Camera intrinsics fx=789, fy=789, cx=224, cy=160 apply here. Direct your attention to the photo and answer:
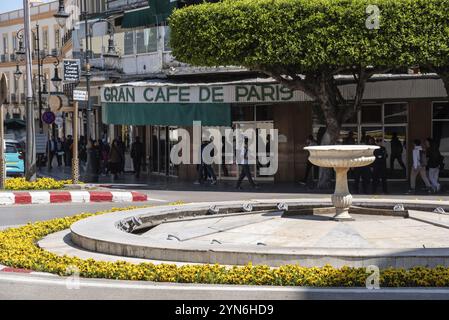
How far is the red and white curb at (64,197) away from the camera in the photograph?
20.7 metres

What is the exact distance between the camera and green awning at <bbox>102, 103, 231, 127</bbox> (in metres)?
28.2

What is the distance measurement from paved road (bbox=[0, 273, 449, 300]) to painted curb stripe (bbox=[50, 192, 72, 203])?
12148 millimetres

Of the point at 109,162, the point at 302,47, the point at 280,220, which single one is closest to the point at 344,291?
the point at 280,220

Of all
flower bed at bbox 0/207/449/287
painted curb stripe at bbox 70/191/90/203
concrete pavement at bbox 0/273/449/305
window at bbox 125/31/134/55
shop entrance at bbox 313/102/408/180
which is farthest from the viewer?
window at bbox 125/31/134/55

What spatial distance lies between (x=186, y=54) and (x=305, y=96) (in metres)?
4.85

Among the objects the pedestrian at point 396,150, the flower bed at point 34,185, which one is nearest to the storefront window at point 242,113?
the pedestrian at point 396,150

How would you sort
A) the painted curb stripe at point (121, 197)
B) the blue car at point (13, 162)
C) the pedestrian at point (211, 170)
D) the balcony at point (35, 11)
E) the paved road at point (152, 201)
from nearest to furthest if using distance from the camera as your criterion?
the paved road at point (152, 201) < the painted curb stripe at point (121, 197) < the pedestrian at point (211, 170) < the blue car at point (13, 162) < the balcony at point (35, 11)

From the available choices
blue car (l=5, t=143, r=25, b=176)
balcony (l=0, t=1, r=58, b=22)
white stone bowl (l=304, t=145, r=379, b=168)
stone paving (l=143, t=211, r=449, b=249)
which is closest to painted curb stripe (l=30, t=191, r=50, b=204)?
stone paving (l=143, t=211, r=449, b=249)

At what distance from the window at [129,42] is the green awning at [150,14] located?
0.50m

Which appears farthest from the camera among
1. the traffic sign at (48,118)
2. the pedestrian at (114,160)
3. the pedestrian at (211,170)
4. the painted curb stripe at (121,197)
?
the traffic sign at (48,118)

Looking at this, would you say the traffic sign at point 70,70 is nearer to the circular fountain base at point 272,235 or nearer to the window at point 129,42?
the window at point 129,42

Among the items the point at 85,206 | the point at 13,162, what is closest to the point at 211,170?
the point at 85,206

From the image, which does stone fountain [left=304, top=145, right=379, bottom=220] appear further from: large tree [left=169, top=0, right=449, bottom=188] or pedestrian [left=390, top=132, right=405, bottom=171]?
pedestrian [left=390, top=132, right=405, bottom=171]

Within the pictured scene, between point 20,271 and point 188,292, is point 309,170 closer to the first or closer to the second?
point 20,271
